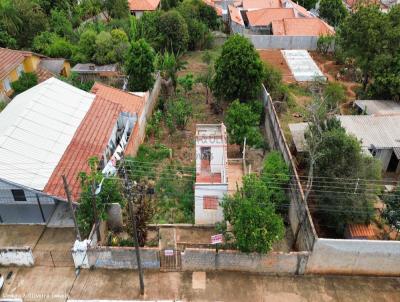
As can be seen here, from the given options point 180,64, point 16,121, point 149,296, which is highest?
point 16,121

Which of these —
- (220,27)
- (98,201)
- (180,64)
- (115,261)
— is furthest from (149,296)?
(220,27)

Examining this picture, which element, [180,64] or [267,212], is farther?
[180,64]

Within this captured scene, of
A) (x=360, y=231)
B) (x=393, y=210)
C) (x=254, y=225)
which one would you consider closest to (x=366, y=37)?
A: (x=393, y=210)

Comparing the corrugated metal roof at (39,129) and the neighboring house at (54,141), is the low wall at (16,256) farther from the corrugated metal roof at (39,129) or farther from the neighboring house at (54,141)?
the corrugated metal roof at (39,129)

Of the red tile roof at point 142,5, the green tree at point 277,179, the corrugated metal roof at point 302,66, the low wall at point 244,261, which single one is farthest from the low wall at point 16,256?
the red tile roof at point 142,5

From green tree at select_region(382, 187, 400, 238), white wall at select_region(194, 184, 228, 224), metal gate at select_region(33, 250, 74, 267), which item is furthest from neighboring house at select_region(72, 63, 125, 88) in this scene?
green tree at select_region(382, 187, 400, 238)

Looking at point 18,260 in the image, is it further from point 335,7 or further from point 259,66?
point 335,7
